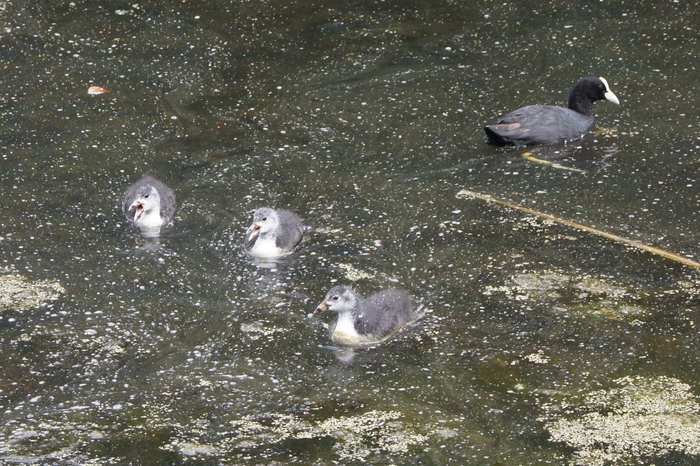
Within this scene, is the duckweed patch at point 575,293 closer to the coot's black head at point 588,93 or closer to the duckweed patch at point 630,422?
the duckweed patch at point 630,422

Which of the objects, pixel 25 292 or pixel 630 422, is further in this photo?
pixel 25 292

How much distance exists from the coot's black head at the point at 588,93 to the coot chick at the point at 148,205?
11.1 feet

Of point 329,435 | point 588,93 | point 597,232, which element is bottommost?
point 329,435

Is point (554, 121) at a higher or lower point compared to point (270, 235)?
higher

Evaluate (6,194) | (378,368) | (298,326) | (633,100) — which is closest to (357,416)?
(378,368)

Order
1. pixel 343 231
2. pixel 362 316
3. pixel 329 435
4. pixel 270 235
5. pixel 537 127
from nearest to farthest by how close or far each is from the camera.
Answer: pixel 329 435, pixel 362 316, pixel 270 235, pixel 343 231, pixel 537 127

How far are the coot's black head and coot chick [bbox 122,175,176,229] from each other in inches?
133

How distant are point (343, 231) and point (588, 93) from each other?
2771 mm

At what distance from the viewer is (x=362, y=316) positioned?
5.36 meters

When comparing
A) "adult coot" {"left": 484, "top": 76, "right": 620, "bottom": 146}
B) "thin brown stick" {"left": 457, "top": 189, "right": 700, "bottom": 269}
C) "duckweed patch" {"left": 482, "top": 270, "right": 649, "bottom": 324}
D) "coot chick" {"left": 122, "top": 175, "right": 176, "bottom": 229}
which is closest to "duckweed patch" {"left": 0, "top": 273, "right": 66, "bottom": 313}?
"coot chick" {"left": 122, "top": 175, "right": 176, "bottom": 229}

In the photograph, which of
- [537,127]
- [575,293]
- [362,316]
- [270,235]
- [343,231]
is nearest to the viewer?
[362,316]

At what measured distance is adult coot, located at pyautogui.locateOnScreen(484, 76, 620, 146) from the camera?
7.83 meters

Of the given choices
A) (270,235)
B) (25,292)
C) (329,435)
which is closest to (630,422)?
(329,435)

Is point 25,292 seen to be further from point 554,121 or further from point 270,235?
point 554,121
